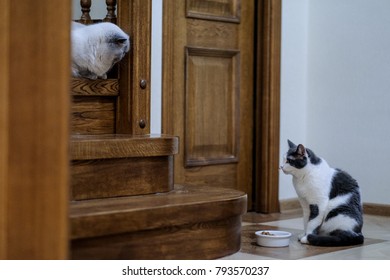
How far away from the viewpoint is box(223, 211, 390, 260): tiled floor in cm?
267

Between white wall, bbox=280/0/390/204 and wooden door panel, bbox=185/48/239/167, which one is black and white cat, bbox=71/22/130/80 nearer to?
wooden door panel, bbox=185/48/239/167

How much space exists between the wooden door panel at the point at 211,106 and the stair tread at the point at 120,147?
3.44ft

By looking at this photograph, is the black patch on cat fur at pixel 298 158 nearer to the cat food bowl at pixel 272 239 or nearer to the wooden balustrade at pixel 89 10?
the cat food bowl at pixel 272 239

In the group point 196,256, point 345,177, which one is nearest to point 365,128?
point 345,177

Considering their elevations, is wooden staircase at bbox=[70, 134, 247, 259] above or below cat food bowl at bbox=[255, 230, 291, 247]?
Answer: above

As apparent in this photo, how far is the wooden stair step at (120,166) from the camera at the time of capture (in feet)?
7.18

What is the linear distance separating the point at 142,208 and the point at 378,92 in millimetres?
2140

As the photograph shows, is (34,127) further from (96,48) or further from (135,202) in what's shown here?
(96,48)

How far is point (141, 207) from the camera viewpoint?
2027mm

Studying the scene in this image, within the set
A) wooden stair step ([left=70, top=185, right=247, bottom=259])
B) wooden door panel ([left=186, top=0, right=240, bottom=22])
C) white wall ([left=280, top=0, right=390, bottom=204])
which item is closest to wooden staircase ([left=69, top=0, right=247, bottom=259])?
wooden stair step ([left=70, top=185, right=247, bottom=259])

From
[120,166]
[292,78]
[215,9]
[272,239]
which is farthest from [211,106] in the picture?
[120,166]

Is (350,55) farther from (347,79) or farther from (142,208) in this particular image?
(142,208)

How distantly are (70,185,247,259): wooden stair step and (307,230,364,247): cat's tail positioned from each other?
58 centimetres

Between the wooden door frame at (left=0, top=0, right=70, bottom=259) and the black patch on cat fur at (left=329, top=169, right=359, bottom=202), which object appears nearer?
the wooden door frame at (left=0, top=0, right=70, bottom=259)
